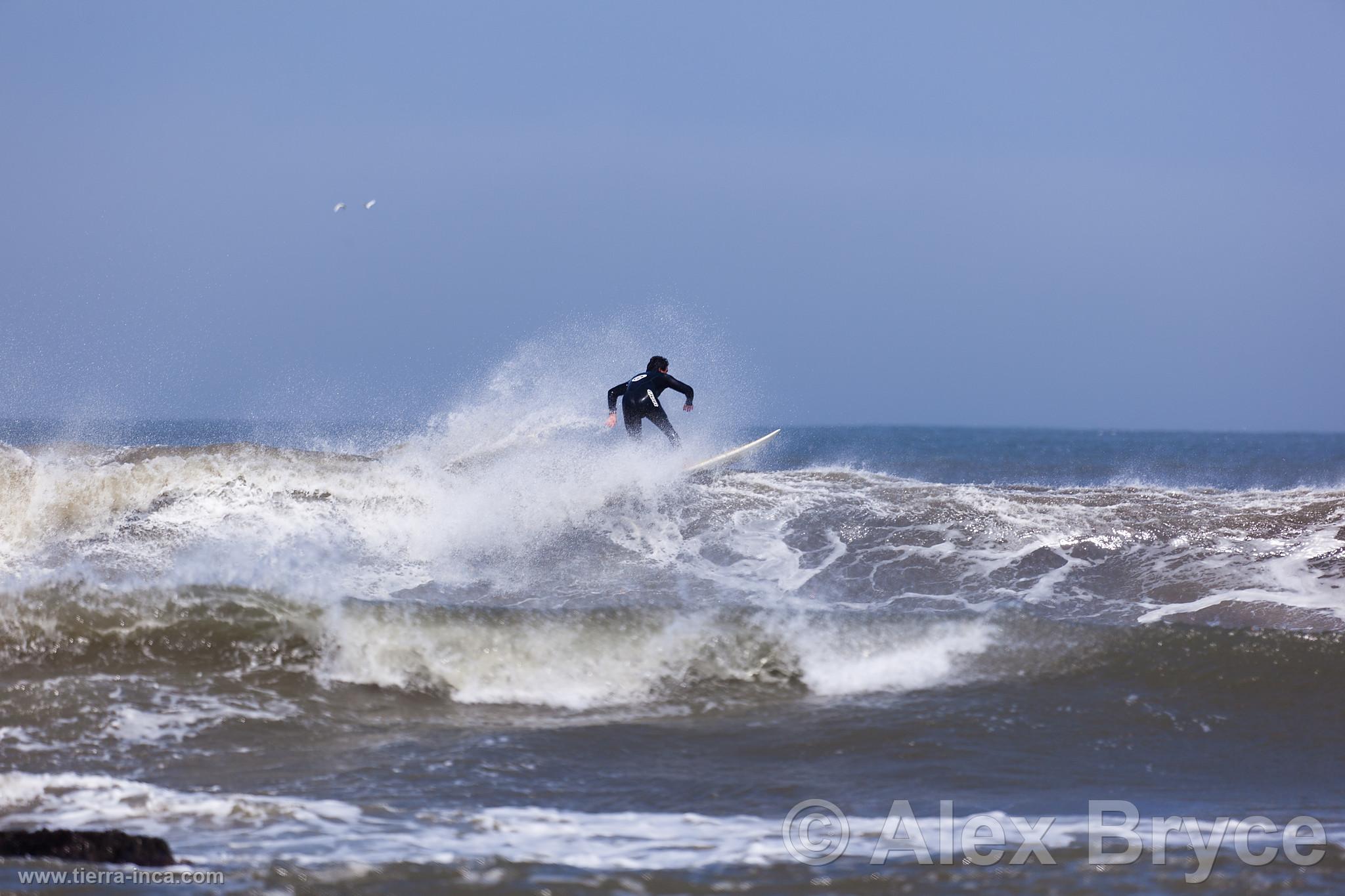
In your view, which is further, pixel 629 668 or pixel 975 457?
pixel 975 457

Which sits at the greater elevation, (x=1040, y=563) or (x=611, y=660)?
(x=1040, y=563)

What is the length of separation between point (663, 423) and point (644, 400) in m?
0.39

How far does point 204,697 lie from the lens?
20.2ft

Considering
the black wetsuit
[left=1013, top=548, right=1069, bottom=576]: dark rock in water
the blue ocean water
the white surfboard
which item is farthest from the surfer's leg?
[left=1013, top=548, right=1069, bottom=576]: dark rock in water

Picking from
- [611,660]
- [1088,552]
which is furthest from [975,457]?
[611,660]

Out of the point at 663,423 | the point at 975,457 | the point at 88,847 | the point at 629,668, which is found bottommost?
the point at 88,847

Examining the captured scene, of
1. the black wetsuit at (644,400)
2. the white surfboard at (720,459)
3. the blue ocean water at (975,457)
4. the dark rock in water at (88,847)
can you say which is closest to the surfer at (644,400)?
the black wetsuit at (644,400)

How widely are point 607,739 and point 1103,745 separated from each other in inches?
103

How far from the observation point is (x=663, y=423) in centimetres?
1420

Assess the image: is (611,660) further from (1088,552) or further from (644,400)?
(644,400)

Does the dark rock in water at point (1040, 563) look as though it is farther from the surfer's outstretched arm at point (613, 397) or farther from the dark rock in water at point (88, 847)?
the dark rock in water at point (88, 847)

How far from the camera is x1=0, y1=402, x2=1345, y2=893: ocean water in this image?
14.0 feet

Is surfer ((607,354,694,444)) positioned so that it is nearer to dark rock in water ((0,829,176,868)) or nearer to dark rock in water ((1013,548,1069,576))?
dark rock in water ((1013,548,1069,576))

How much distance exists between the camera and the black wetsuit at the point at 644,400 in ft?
46.3
